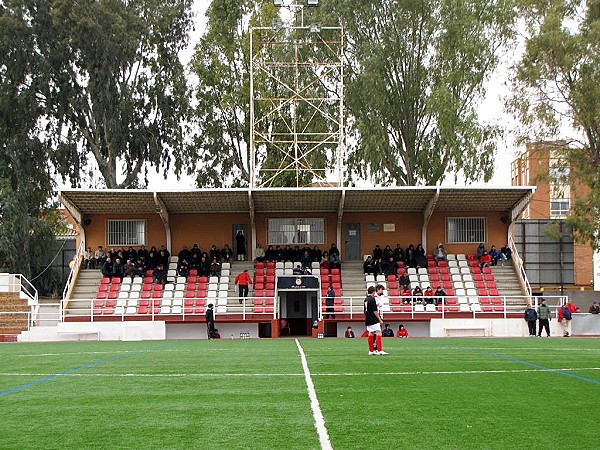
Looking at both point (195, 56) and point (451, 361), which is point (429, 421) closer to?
point (451, 361)

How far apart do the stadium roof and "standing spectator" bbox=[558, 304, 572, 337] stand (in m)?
6.52

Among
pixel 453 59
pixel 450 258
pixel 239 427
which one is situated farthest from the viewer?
pixel 453 59

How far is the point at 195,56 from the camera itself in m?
56.2

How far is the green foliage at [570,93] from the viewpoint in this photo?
45094 mm

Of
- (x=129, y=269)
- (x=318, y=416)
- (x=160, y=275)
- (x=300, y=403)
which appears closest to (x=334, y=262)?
(x=160, y=275)

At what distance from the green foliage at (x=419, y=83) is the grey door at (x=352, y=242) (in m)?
5.04

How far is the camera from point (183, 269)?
141 ft

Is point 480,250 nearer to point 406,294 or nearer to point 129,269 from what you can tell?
point 406,294

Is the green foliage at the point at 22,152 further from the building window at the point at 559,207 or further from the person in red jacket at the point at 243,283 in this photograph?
the building window at the point at 559,207

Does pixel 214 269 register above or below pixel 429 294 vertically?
above

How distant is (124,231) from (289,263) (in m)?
8.82

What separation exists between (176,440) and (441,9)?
43.8 meters

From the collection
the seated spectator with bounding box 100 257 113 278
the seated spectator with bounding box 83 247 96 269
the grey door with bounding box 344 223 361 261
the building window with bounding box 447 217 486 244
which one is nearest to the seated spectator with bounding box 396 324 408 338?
the grey door with bounding box 344 223 361 261

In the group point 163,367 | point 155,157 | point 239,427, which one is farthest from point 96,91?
point 239,427
